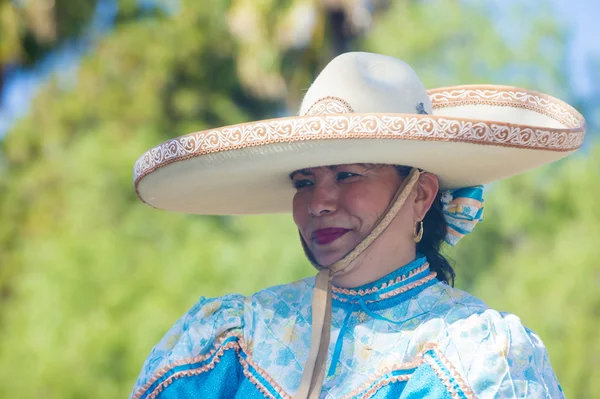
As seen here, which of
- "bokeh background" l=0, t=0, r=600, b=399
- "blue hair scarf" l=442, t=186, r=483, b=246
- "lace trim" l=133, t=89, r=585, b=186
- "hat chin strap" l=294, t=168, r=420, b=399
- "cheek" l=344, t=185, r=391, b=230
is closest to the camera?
"lace trim" l=133, t=89, r=585, b=186

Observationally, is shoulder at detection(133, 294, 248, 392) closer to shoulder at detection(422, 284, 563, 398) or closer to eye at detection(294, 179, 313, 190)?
eye at detection(294, 179, 313, 190)

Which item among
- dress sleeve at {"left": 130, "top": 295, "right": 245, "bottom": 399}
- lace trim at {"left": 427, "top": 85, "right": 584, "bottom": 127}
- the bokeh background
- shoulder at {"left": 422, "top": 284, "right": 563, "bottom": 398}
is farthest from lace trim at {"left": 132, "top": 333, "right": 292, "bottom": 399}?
the bokeh background

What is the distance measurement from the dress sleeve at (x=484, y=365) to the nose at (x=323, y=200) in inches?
18.0

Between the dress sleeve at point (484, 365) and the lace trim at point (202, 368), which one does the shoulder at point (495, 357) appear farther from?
the lace trim at point (202, 368)

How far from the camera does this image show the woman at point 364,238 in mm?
2055

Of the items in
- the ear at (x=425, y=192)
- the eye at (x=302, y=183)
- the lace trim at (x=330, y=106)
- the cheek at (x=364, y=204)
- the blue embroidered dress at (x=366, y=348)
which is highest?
the lace trim at (x=330, y=106)

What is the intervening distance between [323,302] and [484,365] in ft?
1.62

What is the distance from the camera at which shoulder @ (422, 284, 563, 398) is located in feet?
6.63

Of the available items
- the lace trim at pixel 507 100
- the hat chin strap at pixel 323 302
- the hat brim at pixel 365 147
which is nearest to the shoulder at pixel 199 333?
the hat chin strap at pixel 323 302

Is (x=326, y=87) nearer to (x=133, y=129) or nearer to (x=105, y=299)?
(x=105, y=299)

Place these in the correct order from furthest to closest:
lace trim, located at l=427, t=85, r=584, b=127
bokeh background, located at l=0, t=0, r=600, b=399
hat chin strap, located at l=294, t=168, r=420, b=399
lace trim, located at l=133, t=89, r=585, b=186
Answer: bokeh background, located at l=0, t=0, r=600, b=399 < lace trim, located at l=427, t=85, r=584, b=127 < hat chin strap, located at l=294, t=168, r=420, b=399 < lace trim, located at l=133, t=89, r=585, b=186

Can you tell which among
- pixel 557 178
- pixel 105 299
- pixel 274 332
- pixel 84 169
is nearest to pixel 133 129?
pixel 84 169

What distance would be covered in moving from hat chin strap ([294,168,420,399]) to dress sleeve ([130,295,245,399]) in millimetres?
249

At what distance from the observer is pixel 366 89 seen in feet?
7.63
